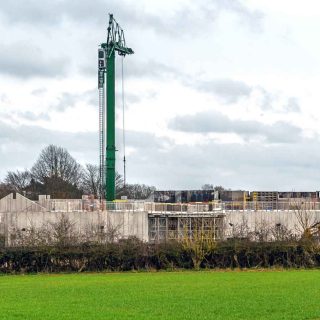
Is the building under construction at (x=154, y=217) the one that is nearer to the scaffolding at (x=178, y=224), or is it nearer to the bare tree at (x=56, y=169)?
the scaffolding at (x=178, y=224)

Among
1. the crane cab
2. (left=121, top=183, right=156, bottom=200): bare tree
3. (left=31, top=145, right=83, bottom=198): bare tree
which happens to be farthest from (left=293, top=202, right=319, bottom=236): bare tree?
(left=121, top=183, right=156, bottom=200): bare tree

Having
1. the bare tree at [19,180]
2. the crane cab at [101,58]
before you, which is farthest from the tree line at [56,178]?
the crane cab at [101,58]

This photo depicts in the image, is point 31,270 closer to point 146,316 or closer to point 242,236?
point 242,236

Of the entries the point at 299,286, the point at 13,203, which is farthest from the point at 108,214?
the point at 299,286

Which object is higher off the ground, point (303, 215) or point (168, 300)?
point (303, 215)

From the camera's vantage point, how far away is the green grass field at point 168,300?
21.1 m

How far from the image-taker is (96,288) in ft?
107

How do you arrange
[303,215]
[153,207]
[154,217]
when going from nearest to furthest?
[154,217], [303,215], [153,207]

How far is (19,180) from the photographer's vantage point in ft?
405

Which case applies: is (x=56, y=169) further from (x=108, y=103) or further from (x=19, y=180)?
(x=108, y=103)

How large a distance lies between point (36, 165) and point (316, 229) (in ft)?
235

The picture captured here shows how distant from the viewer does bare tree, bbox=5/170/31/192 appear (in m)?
120

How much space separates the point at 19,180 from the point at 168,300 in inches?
3958

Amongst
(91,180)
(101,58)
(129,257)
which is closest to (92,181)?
(91,180)
